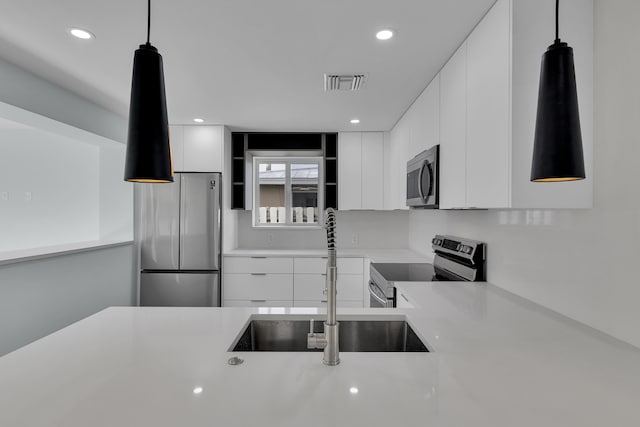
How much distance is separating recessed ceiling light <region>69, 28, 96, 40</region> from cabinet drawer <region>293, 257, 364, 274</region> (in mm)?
2574

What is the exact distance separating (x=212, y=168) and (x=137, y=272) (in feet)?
4.62

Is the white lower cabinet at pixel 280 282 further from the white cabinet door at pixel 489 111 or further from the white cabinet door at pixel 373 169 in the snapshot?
the white cabinet door at pixel 489 111

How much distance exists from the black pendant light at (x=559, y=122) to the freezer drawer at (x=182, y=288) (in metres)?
3.27

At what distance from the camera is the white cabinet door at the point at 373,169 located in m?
3.84

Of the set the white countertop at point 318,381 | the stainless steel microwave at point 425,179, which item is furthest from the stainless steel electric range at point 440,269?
the white countertop at point 318,381

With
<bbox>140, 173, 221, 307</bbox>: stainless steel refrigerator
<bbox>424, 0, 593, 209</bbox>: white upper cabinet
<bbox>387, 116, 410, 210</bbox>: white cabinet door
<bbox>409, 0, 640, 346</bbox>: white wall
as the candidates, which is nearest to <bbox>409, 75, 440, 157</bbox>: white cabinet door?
<bbox>387, 116, 410, 210</bbox>: white cabinet door

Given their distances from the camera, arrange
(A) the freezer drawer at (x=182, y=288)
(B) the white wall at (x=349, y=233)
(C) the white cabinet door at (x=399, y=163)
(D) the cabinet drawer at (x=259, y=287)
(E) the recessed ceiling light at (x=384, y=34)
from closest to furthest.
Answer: (E) the recessed ceiling light at (x=384, y=34) < (C) the white cabinet door at (x=399, y=163) < (A) the freezer drawer at (x=182, y=288) < (D) the cabinet drawer at (x=259, y=287) < (B) the white wall at (x=349, y=233)

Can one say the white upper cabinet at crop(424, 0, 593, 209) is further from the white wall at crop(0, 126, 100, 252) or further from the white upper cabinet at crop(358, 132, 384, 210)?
the white wall at crop(0, 126, 100, 252)

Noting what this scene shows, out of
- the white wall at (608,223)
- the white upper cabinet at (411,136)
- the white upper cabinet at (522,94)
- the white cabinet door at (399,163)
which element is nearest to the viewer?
the white wall at (608,223)

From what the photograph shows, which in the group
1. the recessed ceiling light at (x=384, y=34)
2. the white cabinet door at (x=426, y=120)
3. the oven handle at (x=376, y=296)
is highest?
the recessed ceiling light at (x=384, y=34)

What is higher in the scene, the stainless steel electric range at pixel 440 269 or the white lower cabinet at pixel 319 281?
the stainless steel electric range at pixel 440 269

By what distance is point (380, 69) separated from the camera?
2.15 metres

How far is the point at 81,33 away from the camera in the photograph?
175 centimetres

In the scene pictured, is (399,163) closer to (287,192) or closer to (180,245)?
(287,192)
